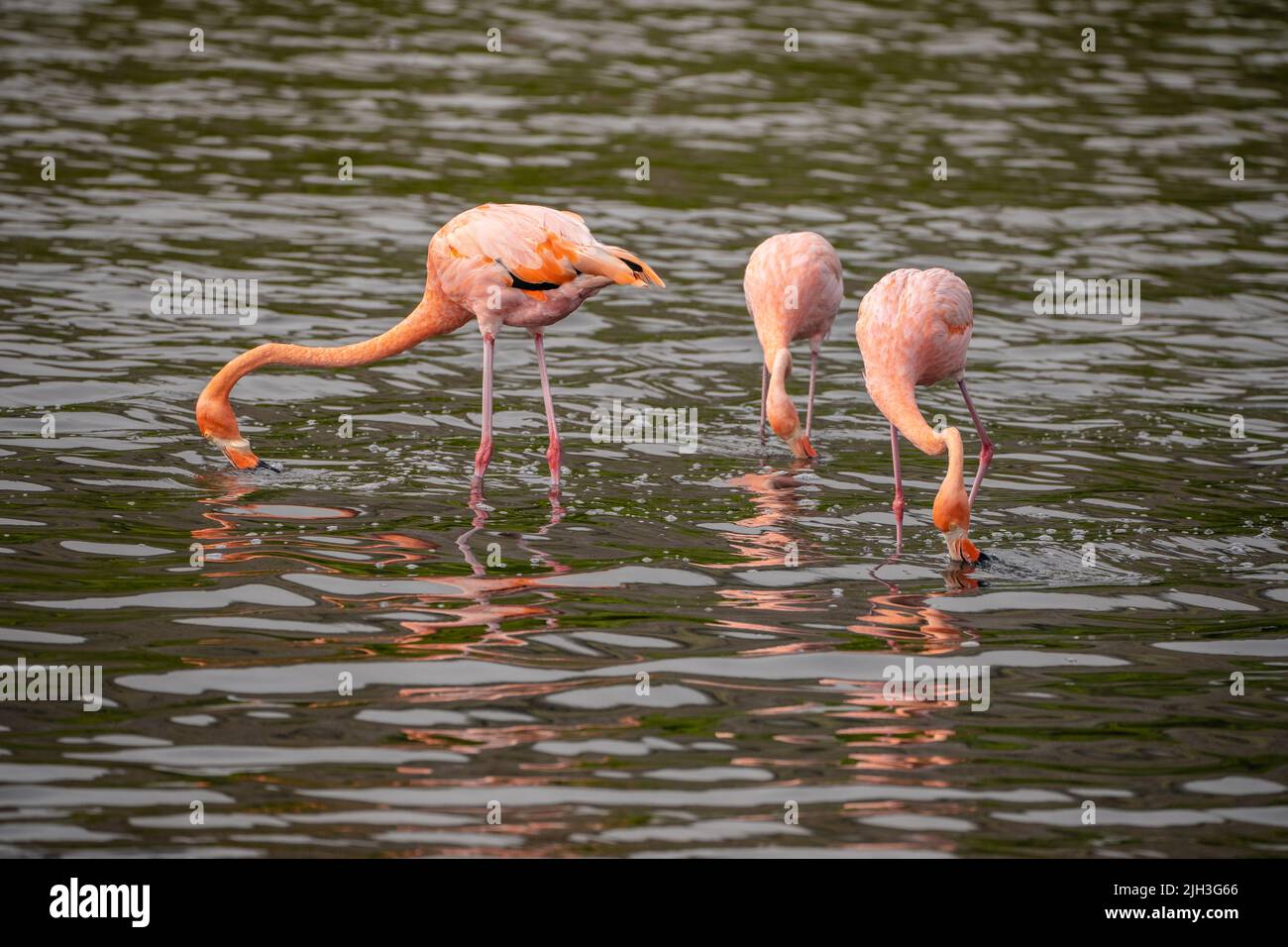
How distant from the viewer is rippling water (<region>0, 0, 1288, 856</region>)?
6641mm

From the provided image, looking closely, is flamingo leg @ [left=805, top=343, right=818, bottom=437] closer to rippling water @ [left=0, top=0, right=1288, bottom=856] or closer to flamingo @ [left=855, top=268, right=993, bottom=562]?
rippling water @ [left=0, top=0, right=1288, bottom=856]

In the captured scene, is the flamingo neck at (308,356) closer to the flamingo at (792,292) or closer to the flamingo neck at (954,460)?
the flamingo at (792,292)

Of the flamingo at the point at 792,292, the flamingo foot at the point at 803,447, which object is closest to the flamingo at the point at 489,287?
the flamingo foot at the point at 803,447

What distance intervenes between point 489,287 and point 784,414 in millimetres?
1961

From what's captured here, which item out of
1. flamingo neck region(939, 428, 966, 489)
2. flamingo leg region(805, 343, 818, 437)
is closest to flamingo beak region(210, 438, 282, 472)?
flamingo leg region(805, 343, 818, 437)

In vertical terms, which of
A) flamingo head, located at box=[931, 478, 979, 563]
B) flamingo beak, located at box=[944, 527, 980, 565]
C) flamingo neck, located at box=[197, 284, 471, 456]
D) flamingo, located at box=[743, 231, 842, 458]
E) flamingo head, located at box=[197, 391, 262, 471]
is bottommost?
flamingo beak, located at box=[944, 527, 980, 565]

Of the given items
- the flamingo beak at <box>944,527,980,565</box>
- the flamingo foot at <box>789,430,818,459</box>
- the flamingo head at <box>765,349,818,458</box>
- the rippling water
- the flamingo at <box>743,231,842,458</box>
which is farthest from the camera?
the flamingo at <box>743,231,842,458</box>

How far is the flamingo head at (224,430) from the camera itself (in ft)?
34.8

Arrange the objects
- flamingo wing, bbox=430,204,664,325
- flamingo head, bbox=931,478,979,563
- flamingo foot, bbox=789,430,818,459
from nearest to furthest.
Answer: flamingo head, bbox=931,478,979,563, flamingo wing, bbox=430,204,664,325, flamingo foot, bbox=789,430,818,459

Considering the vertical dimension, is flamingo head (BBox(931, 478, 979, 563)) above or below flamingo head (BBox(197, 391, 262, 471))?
below

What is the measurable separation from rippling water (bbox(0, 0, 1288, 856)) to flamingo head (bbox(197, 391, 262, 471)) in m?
0.29

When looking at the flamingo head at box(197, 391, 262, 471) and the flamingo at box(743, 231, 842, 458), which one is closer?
the flamingo head at box(197, 391, 262, 471)

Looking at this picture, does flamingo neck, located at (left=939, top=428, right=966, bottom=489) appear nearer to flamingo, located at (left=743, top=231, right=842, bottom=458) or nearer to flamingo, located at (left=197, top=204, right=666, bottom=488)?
flamingo, located at (left=197, top=204, right=666, bottom=488)
